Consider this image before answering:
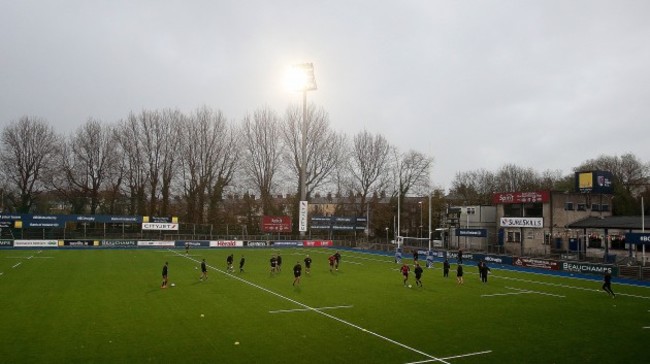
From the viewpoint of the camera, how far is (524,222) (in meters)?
→ 51.1

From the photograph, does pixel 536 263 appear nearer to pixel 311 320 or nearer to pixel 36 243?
pixel 311 320

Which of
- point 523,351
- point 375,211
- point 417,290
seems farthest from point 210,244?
point 523,351

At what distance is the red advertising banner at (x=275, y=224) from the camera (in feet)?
242

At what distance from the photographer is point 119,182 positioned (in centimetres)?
8238

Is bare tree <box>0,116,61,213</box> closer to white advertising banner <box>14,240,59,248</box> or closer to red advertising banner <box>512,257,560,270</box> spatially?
white advertising banner <box>14,240,59,248</box>

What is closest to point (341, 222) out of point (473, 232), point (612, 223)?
point (473, 232)

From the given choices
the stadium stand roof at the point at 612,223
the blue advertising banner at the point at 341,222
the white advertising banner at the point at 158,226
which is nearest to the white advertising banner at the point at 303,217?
the blue advertising banner at the point at 341,222

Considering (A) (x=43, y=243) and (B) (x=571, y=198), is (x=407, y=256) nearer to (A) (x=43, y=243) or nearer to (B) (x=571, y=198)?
(B) (x=571, y=198)

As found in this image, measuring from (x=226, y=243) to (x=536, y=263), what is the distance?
151ft

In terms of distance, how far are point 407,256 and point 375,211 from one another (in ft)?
118

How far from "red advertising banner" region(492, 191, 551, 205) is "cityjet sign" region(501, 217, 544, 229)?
302 centimetres

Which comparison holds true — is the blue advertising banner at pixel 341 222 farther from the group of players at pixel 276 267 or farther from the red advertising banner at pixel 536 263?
the red advertising banner at pixel 536 263

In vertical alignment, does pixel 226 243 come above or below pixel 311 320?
below

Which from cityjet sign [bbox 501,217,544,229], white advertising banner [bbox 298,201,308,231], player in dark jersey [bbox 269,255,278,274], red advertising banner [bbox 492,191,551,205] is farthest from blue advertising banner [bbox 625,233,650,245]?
white advertising banner [bbox 298,201,308,231]
